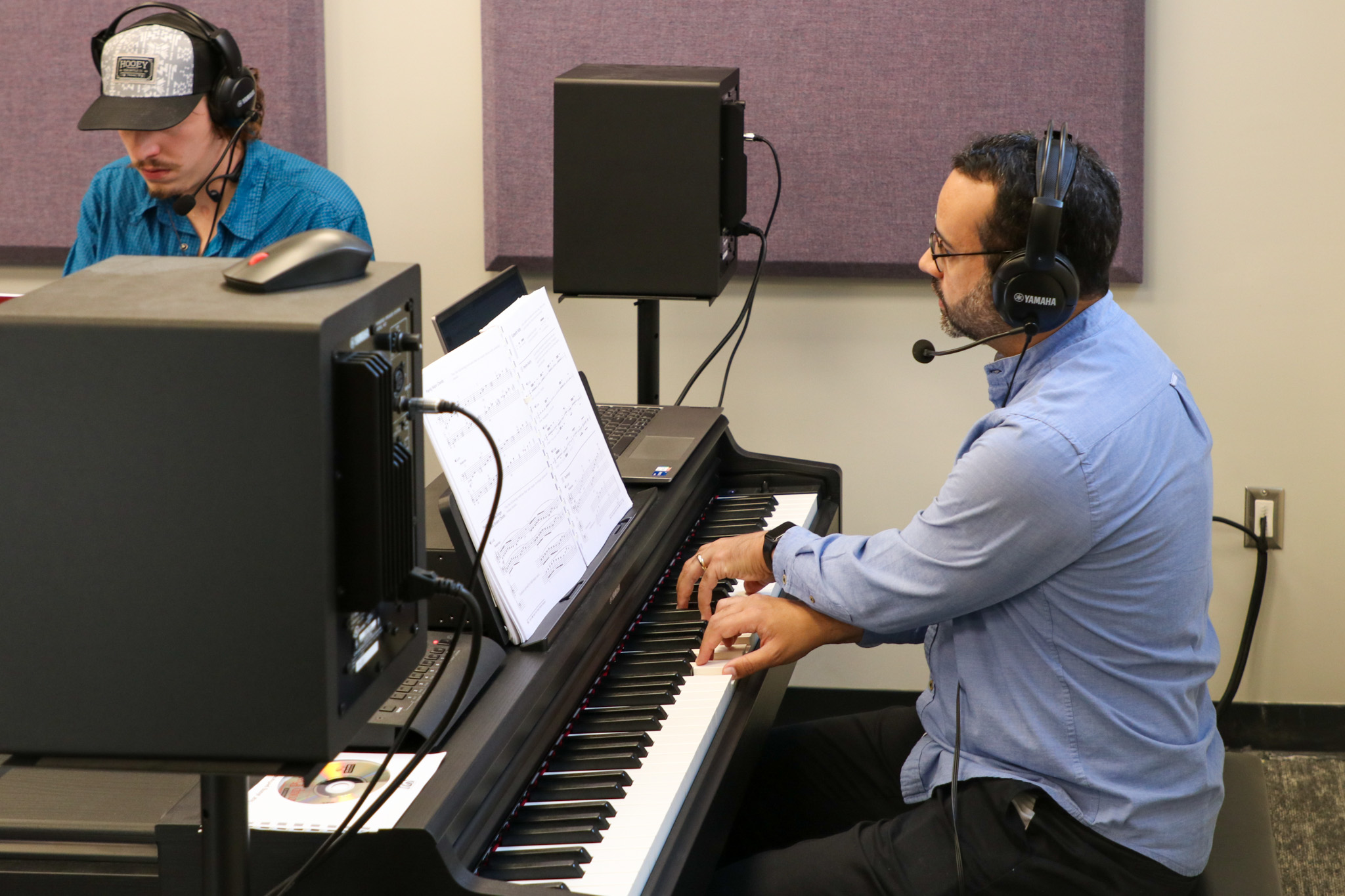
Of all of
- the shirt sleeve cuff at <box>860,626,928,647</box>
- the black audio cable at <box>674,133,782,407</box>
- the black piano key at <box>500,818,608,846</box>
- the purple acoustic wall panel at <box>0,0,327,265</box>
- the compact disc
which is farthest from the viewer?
the purple acoustic wall panel at <box>0,0,327,265</box>

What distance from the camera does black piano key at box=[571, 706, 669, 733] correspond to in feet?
4.68

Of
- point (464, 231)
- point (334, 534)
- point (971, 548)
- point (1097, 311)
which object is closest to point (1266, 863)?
point (971, 548)

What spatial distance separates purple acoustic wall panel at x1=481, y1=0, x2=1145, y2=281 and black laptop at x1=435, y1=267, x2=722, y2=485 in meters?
0.61

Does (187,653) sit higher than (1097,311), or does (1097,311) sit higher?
(1097,311)

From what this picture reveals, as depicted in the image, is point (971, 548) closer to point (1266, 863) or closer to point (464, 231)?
point (1266, 863)

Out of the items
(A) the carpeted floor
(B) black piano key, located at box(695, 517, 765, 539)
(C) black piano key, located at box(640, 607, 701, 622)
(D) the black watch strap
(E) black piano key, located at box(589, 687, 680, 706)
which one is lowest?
(A) the carpeted floor

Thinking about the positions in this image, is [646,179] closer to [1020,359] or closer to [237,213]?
[237,213]

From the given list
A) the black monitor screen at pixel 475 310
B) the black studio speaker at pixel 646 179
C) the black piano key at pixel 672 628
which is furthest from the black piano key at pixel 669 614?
the black studio speaker at pixel 646 179

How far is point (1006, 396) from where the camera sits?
62.0 inches

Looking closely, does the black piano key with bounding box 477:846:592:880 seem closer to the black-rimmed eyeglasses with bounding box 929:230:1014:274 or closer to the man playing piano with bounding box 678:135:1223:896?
the man playing piano with bounding box 678:135:1223:896

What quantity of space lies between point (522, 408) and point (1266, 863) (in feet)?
3.32

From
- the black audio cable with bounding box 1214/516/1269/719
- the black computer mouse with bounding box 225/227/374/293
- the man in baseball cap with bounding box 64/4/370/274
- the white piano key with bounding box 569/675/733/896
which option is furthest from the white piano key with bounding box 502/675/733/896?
the black audio cable with bounding box 1214/516/1269/719

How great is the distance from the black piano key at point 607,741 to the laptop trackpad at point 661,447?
0.63 m

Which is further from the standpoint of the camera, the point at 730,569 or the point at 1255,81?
the point at 1255,81
